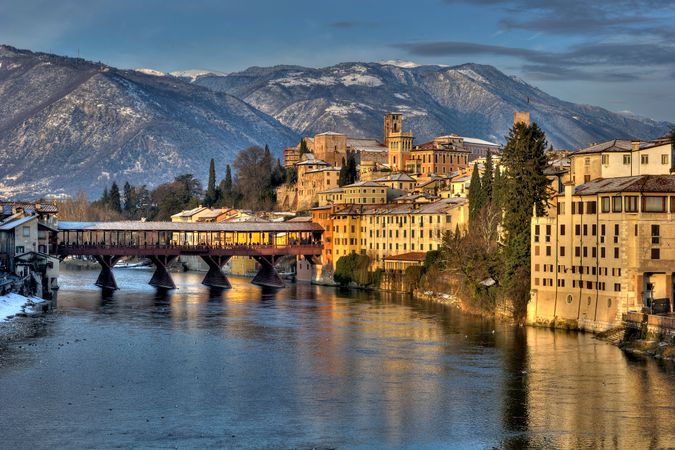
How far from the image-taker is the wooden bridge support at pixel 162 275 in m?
110

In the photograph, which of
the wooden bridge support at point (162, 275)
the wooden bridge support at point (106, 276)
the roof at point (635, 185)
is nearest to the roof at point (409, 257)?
the wooden bridge support at point (162, 275)

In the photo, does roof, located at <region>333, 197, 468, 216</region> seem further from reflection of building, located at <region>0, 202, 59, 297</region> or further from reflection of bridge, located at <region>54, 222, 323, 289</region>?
reflection of building, located at <region>0, 202, 59, 297</region>

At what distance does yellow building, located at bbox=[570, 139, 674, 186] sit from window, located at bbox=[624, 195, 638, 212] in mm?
8894

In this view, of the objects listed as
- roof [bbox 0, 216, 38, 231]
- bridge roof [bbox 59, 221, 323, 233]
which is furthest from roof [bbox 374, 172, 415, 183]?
roof [bbox 0, 216, 38, 231]

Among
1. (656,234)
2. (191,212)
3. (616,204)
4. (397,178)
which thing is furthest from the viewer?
(191,212)

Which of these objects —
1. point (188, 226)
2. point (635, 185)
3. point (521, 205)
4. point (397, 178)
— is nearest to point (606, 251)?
point (635, 185)

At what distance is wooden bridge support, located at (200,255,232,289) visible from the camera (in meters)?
113

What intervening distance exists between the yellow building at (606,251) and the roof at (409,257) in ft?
114

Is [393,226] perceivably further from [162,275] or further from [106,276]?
[106,276]

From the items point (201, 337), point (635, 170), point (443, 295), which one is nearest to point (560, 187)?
point (635, 170)

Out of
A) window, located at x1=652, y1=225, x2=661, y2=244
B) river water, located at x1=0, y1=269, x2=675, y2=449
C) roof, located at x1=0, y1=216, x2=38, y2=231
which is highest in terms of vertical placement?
roof, located at x1=0, y1=216, x2=38, y2=231

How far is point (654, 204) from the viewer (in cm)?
6253

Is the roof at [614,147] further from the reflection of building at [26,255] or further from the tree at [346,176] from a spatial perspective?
the tree at [346,176]

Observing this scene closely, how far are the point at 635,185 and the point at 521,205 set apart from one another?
10.9 m
